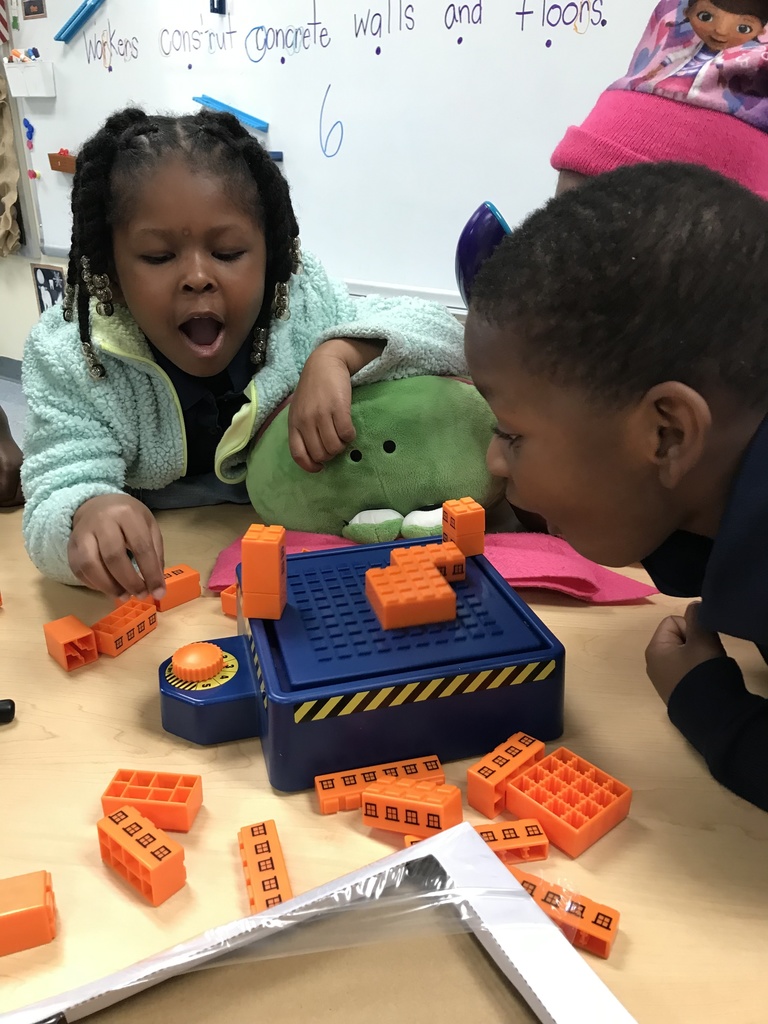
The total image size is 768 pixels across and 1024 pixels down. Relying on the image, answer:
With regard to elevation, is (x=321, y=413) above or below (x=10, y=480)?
above

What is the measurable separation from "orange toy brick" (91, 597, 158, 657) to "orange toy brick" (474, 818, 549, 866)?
30 centimetres

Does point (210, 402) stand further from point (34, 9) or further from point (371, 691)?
point (34, 9)

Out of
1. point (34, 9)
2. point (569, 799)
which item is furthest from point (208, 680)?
point (34, 9)

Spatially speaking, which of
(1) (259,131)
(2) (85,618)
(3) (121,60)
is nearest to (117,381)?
(2) (85,618)

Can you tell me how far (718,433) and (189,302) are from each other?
18.8 inches

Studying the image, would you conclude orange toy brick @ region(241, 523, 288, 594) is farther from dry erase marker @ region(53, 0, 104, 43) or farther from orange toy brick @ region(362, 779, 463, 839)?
dry erase marker @ region(53, 0, 104, 43)

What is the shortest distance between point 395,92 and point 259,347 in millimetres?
525

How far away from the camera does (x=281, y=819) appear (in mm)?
442

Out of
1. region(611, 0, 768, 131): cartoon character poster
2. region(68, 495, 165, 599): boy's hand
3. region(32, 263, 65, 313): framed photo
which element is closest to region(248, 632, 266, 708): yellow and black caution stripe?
region(68, 495, 165, 599): boy's hand

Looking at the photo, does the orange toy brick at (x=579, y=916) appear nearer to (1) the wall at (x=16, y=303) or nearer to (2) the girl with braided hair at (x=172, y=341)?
(2) the girl with braided hair at (x=172, y=341)

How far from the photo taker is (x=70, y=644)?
57cm

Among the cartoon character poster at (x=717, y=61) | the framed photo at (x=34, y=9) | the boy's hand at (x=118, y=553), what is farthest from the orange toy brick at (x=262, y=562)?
the framed photo at (x=34, y=9)

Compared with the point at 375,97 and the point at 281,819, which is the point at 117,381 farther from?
the point at 375,97

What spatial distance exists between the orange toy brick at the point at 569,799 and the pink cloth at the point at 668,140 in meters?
0.45
